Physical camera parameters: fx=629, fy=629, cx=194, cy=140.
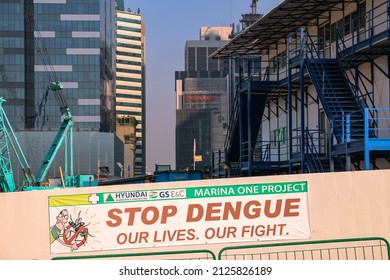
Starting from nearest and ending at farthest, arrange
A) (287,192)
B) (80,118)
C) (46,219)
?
(287,192)
(46,219)
(80,118)

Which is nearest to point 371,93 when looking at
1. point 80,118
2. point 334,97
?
point 334,97

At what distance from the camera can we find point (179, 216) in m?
15.3

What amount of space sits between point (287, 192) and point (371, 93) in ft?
44.9

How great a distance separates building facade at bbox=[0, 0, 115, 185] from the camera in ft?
350

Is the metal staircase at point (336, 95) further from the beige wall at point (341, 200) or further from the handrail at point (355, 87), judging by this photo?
the beige wall at point (341, 200)

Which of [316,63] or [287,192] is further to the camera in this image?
[316,63]

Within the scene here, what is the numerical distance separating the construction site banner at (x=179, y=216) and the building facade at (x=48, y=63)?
9201 centimetres

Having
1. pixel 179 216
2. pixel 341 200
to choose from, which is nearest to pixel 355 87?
pixel 341 200

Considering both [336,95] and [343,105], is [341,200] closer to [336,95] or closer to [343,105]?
[343,105]

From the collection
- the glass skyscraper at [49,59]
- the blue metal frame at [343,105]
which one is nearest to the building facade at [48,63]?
the glass skyscraper at [49,59]

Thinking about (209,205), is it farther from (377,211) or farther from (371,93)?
(371,93)

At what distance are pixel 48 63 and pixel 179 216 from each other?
96.0 meters
